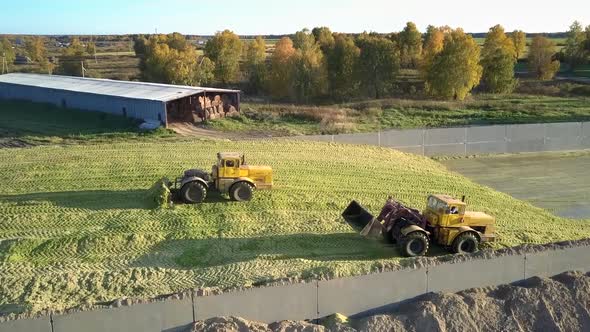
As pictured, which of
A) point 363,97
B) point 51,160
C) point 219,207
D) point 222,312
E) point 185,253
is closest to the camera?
point 222,312

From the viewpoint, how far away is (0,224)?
15711 millimetres

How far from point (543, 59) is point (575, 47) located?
349 inches

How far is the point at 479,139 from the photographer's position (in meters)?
29.2

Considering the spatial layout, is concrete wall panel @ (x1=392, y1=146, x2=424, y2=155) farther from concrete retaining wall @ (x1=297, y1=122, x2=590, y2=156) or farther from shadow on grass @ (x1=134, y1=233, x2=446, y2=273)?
shadow on grass @ (x1=134, y1=233, x2=446, y2=273)

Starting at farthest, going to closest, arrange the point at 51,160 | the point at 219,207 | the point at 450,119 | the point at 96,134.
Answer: the point at 450,119 → the point at 96,134 → the point at 51,160 → the point at 219,207

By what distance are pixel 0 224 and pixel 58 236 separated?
87.0 inches

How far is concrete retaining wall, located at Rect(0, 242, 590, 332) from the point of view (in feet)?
31.8

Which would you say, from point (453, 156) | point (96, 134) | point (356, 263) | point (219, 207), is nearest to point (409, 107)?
point (453, 156)

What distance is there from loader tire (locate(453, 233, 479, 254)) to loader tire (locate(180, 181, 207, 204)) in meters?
7.73

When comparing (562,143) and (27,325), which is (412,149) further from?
(27,325)

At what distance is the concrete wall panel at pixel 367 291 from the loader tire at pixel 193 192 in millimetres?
7319

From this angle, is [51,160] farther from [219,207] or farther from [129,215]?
[219,207]

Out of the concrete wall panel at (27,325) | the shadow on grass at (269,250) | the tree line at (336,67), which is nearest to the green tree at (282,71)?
the tree line at (336,67)

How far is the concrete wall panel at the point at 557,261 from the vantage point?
12.7m
